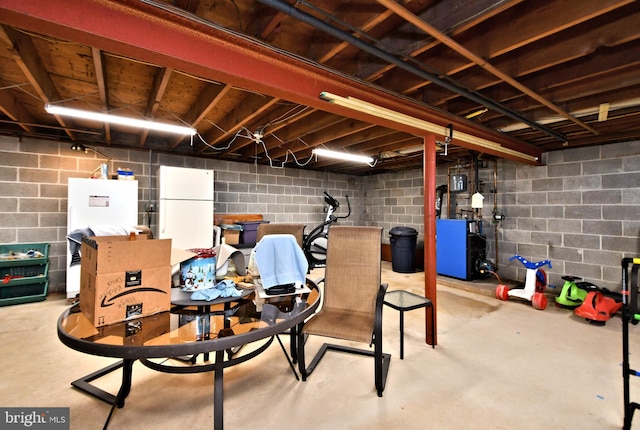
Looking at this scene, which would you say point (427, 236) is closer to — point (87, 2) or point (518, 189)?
point (87, 2)

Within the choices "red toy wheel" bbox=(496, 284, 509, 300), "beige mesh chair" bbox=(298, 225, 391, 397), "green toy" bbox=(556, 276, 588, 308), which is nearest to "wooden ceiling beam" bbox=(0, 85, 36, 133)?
"beige mesh chair" bbox=(298, 225, 391, 397)

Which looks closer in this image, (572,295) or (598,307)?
(598,307)

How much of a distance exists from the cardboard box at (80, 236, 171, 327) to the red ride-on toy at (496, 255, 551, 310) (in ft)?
14.7

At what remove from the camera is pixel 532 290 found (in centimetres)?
413

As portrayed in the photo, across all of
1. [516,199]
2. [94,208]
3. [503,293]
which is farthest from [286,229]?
[516,199]

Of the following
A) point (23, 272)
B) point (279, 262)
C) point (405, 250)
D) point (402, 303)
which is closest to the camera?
point (279, 262)

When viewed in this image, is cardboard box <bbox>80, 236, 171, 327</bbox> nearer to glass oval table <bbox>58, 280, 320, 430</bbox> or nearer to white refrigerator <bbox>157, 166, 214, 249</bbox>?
glass oval table <bbox>58, 280, 320, 430</bbox>

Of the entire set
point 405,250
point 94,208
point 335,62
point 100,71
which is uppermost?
point 335,62

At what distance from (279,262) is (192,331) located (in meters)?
0.70

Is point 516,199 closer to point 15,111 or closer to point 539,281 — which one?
point 539,281

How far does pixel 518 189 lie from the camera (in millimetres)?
5180

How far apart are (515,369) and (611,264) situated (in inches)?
129

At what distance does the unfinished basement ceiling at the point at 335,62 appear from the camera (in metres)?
1.56

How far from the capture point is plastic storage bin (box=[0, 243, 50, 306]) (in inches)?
150
